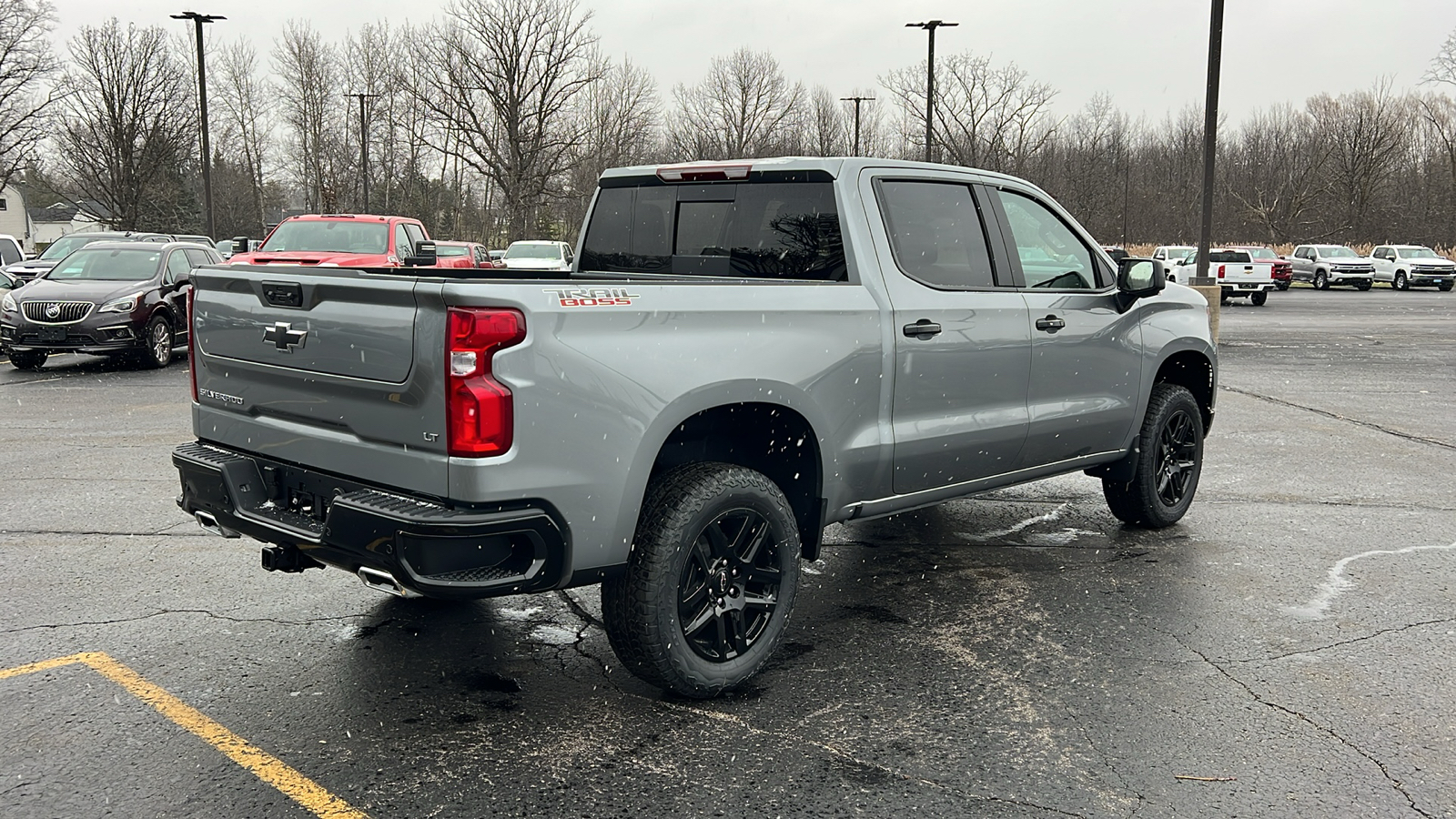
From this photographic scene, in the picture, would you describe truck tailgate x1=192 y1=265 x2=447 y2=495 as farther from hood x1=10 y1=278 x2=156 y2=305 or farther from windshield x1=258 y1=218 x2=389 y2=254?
windshield x1=258 y1=218 x2=389 y2=254

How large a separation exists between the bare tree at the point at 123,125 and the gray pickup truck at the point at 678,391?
58.3 m

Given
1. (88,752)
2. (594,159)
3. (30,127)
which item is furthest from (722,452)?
(30,127)

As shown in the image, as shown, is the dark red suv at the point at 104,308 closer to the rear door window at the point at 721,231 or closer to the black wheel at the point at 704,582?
the rear door window at the point at 721,231

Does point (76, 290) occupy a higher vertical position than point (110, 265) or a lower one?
lower

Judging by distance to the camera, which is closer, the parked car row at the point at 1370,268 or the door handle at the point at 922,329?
the door handle at the point at 922,329

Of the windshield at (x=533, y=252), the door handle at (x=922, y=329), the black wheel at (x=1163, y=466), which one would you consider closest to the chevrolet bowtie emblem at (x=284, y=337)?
the door handle at (x=922, y=329)

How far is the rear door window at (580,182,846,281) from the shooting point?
457 centimetres

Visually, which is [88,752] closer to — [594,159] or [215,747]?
[215,747]

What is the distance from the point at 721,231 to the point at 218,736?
276cm

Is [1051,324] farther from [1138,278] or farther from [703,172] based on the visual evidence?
[703,172]

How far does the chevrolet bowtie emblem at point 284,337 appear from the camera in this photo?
365 centimetres

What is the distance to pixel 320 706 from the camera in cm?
382

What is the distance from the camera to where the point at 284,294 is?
370 centimetres

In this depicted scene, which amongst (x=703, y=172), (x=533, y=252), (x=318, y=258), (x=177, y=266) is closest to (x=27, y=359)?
(x=177, y=266)
